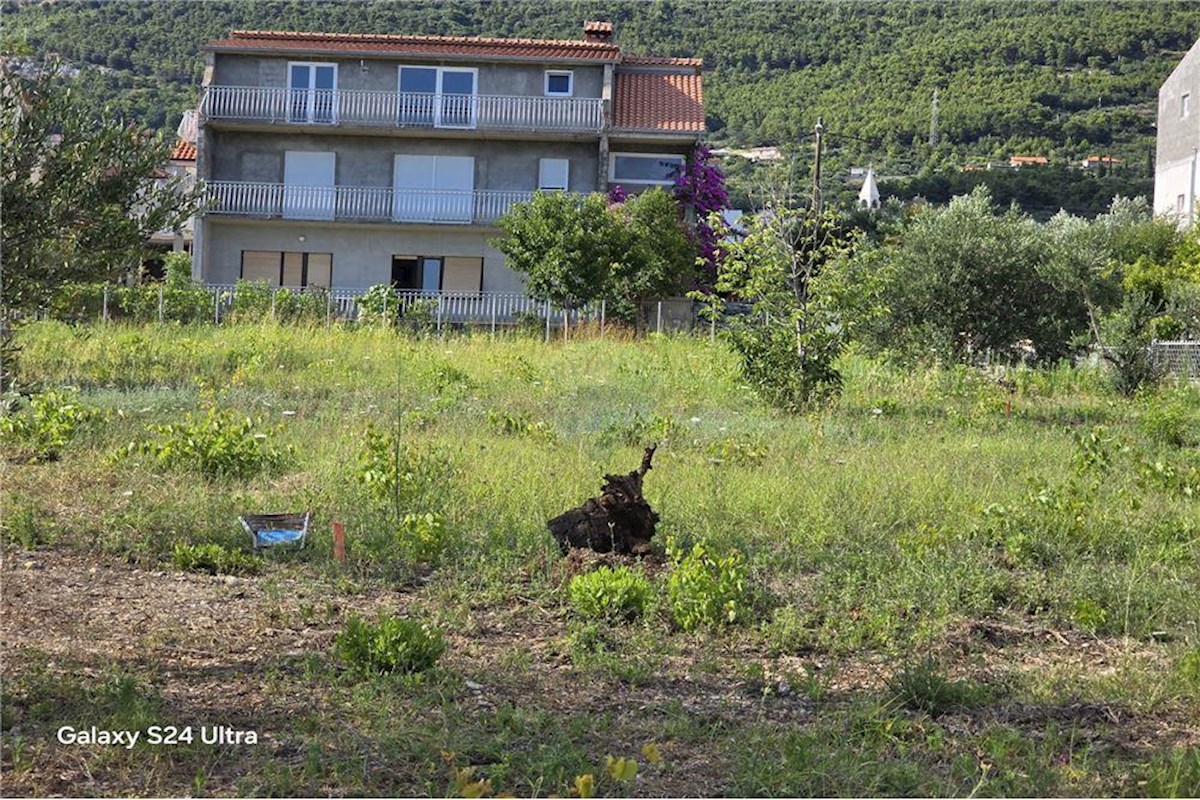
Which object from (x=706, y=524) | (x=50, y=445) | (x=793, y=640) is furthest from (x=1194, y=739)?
(x=50, y=445)

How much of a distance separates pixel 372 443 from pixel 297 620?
2687 millimetres

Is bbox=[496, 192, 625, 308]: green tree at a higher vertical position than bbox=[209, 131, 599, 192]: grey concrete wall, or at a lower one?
lower

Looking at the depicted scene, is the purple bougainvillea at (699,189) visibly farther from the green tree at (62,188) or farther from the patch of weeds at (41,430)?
the green tree at (62,188)

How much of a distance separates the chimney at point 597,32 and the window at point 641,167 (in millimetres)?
4779

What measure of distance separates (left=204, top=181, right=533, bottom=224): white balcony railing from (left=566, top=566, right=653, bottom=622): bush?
100 ft

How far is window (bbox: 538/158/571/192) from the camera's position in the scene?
37531mm

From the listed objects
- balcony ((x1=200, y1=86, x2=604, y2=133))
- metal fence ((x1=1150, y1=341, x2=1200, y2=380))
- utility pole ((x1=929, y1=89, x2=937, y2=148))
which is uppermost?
utility pole ((x1=929, y1=89, x2=937, y2=148))

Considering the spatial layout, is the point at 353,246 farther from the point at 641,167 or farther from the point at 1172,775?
the point at 1172,775

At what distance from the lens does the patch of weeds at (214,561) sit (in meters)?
7.73

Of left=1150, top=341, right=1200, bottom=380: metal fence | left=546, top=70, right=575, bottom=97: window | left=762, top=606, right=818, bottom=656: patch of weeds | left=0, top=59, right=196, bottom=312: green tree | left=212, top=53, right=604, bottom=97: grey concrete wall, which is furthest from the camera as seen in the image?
left=546, top=70, right=575, bottom=97: window

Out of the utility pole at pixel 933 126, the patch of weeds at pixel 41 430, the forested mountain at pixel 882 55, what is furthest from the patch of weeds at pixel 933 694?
the utility pole at pixel 933 126

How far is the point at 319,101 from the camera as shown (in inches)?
1449

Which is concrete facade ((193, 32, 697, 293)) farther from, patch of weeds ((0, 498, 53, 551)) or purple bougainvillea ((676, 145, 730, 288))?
patch of weeds ((0, 498, 53, 551))

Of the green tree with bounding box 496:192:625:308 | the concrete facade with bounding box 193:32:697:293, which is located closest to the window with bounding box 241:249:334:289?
the concrete facade with bounding box 193:32:697:293
